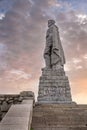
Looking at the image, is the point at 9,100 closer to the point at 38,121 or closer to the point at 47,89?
the point at 38,121

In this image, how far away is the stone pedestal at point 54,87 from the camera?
652 inches

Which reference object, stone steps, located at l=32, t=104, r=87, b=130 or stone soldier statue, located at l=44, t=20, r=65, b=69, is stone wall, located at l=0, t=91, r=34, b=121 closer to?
stone steps, located at l=32, t=104, r=87, b=130

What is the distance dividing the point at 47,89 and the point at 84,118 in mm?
6470

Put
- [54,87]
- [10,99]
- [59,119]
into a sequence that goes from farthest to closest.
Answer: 1. [54,87]
2. [10,99]
3. [59,119]

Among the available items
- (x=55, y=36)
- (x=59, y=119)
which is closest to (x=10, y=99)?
(x=59, y=119)

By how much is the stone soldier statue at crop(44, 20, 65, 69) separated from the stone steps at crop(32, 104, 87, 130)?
677 cm

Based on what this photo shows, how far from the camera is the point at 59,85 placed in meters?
17.1

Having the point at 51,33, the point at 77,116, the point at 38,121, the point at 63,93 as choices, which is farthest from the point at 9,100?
the point at 51,33

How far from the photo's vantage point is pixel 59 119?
1039 cm

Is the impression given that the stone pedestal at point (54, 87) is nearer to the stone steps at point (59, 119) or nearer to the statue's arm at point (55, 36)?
the statue's arm at point (55, 36)

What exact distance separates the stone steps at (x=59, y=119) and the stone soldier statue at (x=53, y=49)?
22.2 ft

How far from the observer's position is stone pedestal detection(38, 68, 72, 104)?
652 inches

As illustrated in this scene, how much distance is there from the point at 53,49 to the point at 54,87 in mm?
3178

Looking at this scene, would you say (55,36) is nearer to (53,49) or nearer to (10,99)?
(53,49)
